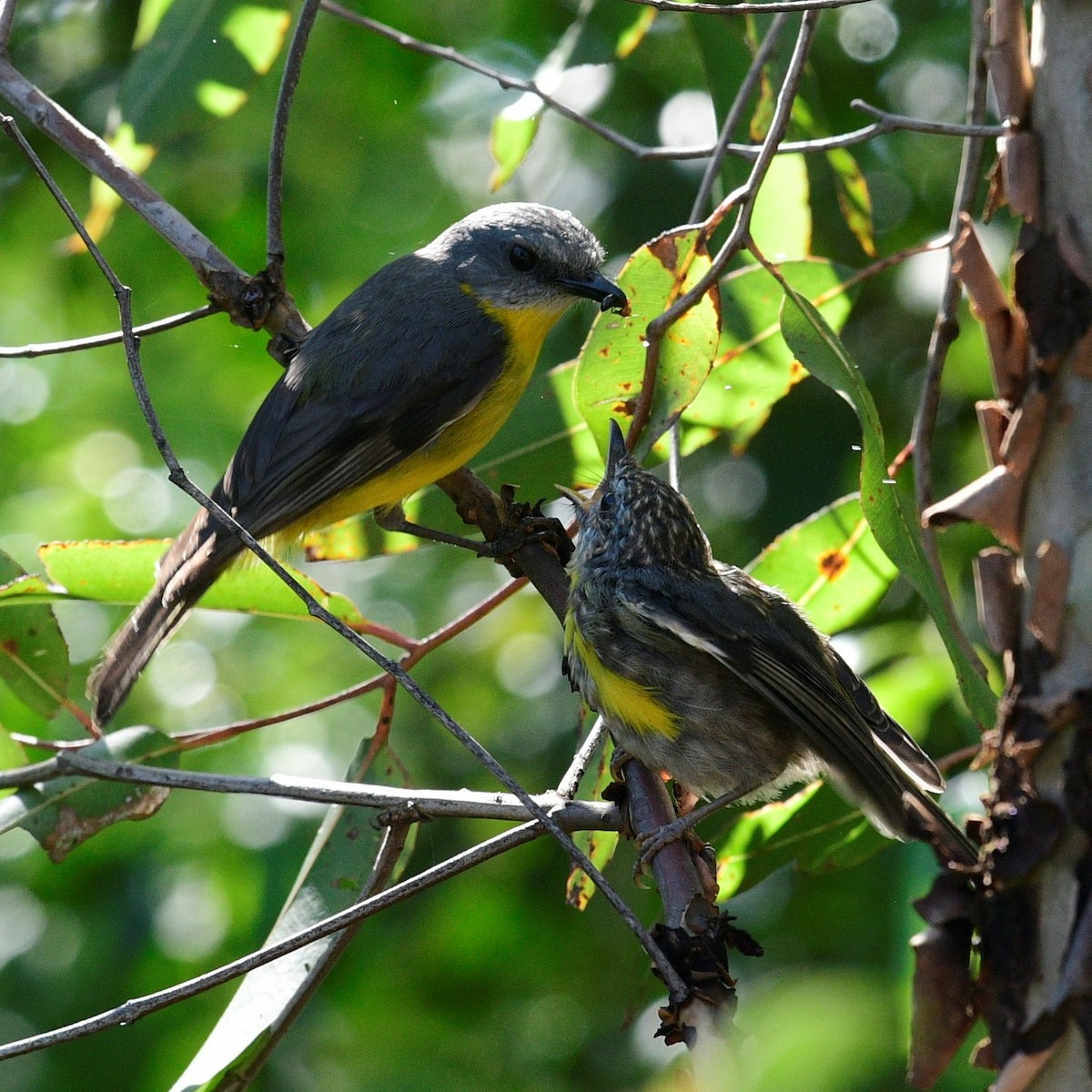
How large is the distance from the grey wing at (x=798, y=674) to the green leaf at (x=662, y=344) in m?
0.32

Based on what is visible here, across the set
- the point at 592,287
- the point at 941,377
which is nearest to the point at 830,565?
the point at 941,377

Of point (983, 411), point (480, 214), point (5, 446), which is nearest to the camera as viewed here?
point (983, 411)

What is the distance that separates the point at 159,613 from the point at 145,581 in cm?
17

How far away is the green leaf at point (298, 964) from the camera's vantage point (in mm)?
2246

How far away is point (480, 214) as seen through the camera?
365 centimetres

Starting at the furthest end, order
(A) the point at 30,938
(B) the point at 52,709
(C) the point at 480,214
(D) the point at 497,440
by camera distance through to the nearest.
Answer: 1. (A) the point at 30,938
2. (C) the point at 480,214
3. (D) the point at 497,440
4. (B) the point at 52,709

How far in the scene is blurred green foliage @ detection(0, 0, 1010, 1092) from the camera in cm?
375

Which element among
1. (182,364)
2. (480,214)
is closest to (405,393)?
(480,214)

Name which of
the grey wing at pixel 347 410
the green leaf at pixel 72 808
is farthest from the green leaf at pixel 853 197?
the green leaf at pixel 72 808

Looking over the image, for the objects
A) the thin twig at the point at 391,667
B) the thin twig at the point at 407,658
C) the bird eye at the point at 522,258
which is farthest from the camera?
the bird eye at the point at 522,258

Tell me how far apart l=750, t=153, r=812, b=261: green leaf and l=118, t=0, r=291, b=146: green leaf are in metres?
1.31

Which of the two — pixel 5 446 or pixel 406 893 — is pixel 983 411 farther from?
pixel 5 446

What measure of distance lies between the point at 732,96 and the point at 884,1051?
2159 mm

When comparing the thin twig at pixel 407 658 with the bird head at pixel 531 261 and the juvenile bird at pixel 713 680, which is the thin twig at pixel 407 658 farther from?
the bird head at pixel 531 261
